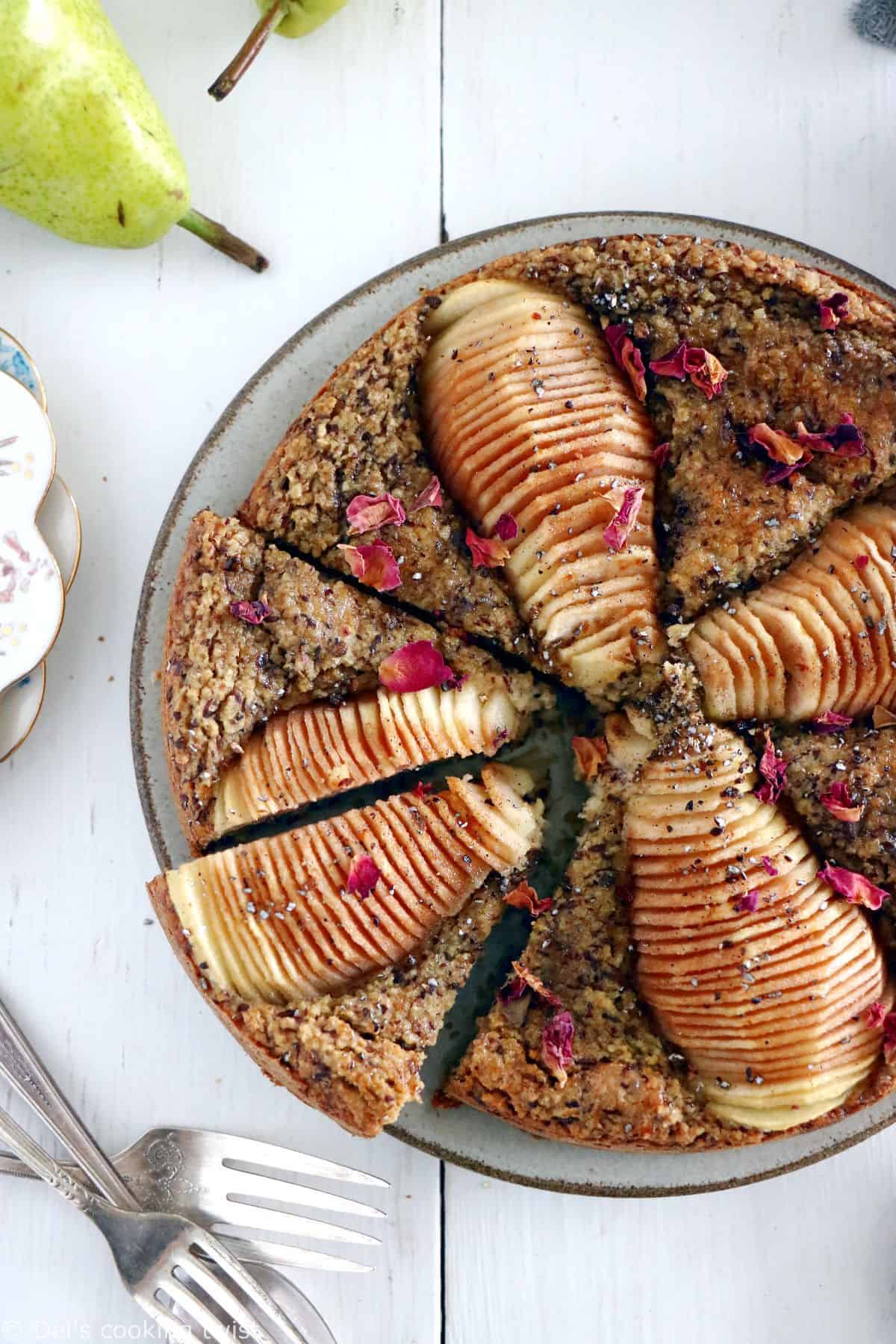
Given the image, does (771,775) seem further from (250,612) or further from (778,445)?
(250,612)

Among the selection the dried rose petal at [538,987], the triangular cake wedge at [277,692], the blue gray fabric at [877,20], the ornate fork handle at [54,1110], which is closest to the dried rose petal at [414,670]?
the triangular cake wedge at [277,692]

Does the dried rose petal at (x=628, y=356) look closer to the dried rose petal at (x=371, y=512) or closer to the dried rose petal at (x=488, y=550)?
the dried rose petal at (x=488, y=550)

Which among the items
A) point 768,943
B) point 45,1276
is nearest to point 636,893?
point 768,943

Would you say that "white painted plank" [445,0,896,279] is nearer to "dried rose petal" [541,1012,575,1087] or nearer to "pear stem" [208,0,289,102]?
"pear stem" [208,0,289,102]

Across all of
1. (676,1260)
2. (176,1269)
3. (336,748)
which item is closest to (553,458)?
(336,748)

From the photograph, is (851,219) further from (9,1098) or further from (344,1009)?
(9,1098)

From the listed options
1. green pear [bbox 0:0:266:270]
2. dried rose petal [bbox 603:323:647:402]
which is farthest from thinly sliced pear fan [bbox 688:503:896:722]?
green pear [bbox 0:0:266:270]
